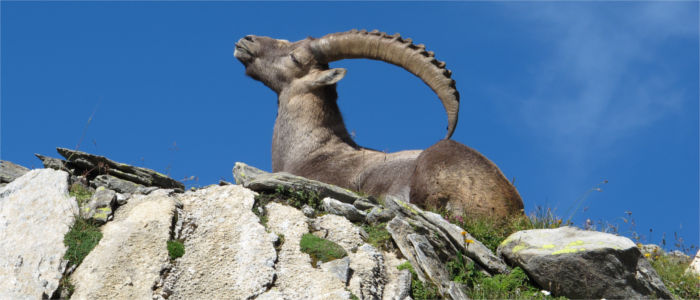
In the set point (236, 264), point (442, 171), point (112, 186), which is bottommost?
point (236, 264)

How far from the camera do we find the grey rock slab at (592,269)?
685 cm

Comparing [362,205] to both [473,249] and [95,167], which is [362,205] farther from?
[95,167]

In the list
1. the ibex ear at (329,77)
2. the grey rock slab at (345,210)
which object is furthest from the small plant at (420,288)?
the ibex ear at (329,77)

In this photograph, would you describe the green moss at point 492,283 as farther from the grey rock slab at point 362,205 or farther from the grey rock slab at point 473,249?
the grey rock slab at point 362,205

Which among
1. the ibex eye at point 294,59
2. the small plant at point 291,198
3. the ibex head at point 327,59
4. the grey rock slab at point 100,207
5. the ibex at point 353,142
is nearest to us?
the grey rock slab at point 100,207

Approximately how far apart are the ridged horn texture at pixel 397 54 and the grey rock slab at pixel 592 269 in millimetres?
3575

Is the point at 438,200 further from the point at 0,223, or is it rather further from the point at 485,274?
the point at 0,223

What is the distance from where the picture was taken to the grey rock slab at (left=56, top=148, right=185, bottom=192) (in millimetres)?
8781

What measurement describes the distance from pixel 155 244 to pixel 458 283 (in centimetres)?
287

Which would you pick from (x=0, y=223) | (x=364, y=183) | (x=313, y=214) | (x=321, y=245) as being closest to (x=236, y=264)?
(x=321, y=245)

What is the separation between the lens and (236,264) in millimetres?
6508

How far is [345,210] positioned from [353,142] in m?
5.14

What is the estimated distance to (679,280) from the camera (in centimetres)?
823

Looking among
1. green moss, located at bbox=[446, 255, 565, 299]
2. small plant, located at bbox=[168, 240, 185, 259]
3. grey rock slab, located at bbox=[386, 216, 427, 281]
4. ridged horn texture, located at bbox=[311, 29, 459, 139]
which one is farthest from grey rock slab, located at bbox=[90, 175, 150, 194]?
ridged horn texture, located at bbox=[311, 29, 459, 139]
